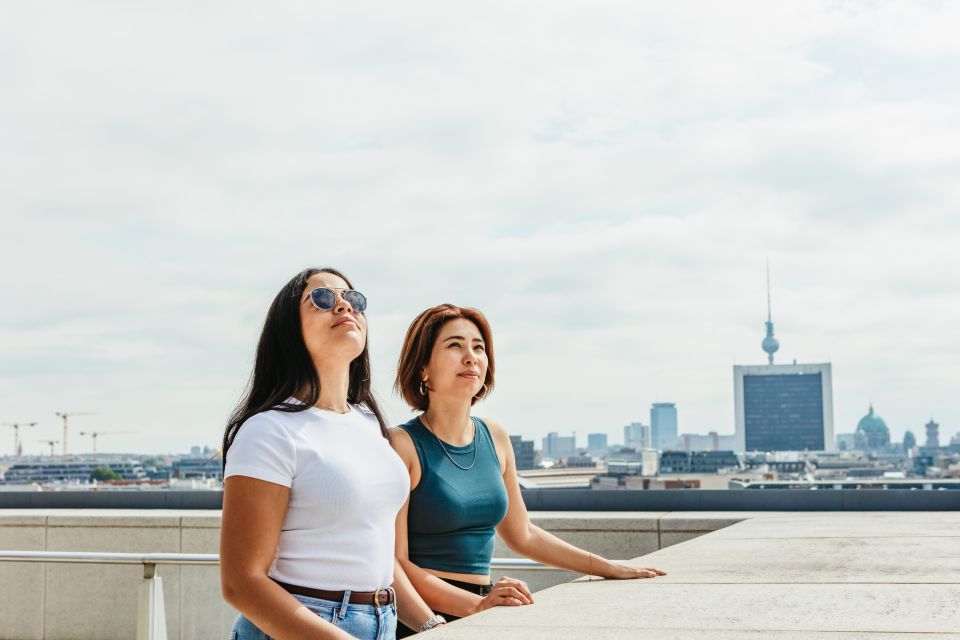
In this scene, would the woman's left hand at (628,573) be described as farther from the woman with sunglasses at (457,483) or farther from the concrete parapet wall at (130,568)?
the concrete parapet wall at (130,568)

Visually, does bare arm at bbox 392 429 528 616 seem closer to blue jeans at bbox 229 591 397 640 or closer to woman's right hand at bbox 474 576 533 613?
woman's right hand at bbox 474 576 533 613

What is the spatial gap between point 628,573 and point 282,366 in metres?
1.41

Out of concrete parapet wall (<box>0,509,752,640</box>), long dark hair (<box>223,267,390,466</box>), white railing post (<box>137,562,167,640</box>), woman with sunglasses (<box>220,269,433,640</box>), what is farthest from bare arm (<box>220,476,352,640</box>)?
white railing post (<box>137,562,167,640</box>)

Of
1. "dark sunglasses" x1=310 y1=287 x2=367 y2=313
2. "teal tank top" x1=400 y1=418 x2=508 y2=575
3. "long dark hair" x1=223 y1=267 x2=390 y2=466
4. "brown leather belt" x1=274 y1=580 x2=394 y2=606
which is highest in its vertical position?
"dark sunglasses" x1=310 y1=287 x2=367 y2=313

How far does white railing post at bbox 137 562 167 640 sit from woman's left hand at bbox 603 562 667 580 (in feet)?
8.60

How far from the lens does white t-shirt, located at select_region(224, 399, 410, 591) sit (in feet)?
7.81

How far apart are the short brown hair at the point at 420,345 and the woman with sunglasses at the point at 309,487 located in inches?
A: 26.8

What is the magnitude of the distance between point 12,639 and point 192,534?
154 cm

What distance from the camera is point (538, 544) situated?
Answer: 138 inches

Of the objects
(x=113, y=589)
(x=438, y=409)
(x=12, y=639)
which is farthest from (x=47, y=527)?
(x=438, y=409)

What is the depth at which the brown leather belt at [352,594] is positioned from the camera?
7.97 feet

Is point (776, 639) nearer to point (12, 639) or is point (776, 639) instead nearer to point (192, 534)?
point (192, 534)

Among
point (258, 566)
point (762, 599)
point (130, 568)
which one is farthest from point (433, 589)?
point (130, 568)

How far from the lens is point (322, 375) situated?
2.69 m
